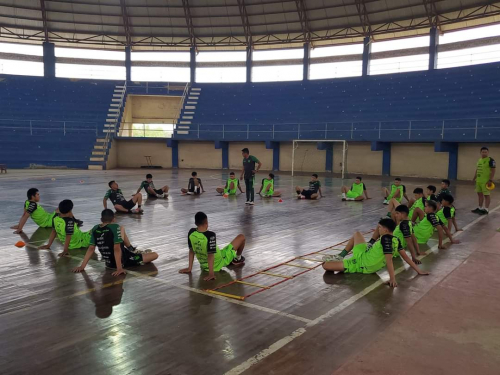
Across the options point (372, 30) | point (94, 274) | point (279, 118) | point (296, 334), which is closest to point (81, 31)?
point (279, 118)

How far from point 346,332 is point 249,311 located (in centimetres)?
128

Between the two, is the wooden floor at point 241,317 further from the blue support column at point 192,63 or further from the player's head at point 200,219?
the blue support column at point 192,63

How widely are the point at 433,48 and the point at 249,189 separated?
25.5 metres

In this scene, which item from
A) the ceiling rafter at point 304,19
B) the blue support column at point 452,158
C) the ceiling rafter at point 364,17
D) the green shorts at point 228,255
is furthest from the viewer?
the ceiling rafter at point 304,19

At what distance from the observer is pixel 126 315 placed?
5410mm

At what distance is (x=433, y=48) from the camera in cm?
3409

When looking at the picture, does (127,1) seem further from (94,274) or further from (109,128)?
(94,274)

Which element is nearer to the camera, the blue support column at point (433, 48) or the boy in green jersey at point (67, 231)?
the boy in green jersey at point (67, 231)

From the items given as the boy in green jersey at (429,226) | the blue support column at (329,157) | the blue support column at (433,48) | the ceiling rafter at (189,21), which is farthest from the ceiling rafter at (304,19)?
the boy in green jersey at (429,226)

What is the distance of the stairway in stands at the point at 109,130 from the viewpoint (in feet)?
119

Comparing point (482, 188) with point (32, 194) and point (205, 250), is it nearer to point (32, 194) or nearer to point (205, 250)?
point (205, 250)

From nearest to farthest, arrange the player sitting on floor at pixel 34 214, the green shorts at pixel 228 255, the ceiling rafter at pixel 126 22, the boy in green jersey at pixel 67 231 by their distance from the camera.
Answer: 1. the green shorts at pixel 228 255
2. the boy in green jersey at pixel 67 231
3. the player sitting on floor at pixel 34 214
4. the ceiling rafter at pixel 126 22

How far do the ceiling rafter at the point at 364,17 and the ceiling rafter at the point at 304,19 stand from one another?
4.50 meters

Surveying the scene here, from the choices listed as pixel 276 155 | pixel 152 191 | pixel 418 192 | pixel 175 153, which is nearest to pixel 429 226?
pixel 418 192
